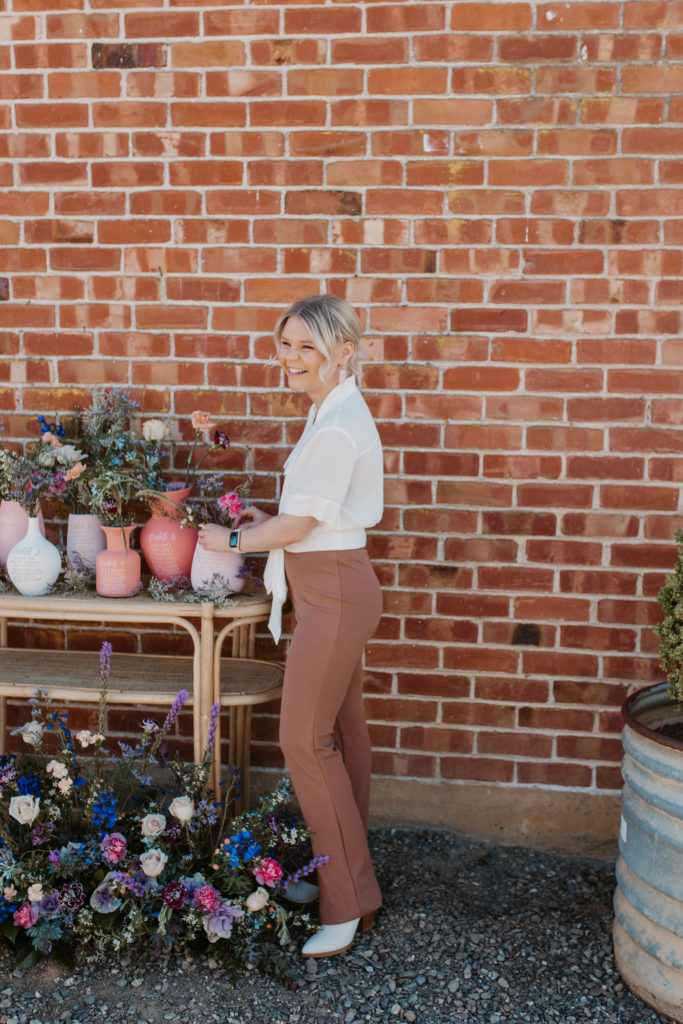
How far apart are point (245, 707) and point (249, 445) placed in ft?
3.14

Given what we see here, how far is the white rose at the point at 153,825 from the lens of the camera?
104 inches

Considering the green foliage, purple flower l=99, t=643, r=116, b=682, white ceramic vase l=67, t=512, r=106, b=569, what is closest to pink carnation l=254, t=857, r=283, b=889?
purple flower l=99, t=643, r=116, b=682

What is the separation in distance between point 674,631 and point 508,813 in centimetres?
119

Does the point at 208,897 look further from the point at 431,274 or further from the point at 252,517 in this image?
the point at 431,274

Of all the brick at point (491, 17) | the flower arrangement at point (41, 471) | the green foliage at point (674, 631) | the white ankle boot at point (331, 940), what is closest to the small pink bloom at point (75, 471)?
the flower arrangement at point (41, 471)

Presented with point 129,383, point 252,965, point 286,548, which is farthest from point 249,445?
point 252,965

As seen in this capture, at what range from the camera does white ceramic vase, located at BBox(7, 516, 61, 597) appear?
285 cm

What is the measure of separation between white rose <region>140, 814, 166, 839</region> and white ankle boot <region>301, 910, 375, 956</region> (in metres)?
0.56

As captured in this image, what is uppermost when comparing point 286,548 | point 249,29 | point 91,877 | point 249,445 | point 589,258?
point 249,29

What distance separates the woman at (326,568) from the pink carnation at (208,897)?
32 cm

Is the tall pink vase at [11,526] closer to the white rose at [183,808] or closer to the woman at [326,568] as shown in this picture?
the woman at [326,568]

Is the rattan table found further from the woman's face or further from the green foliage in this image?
the green foliage

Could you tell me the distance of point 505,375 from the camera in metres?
3.13

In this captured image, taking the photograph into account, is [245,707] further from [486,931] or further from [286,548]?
[486,931]
